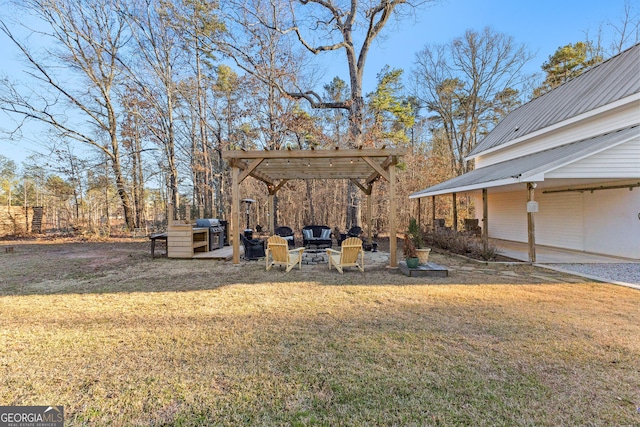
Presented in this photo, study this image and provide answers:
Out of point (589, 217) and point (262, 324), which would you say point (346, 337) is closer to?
point (262, 324)

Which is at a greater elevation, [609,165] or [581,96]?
[581,96]

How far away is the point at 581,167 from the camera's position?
21.9 ft

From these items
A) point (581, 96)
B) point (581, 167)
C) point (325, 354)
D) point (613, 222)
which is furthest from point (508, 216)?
point (325, 354)

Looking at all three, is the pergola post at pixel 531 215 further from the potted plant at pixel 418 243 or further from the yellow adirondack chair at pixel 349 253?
the yellow adirondack chair at pixel 349 253

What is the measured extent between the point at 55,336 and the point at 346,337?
3053mm

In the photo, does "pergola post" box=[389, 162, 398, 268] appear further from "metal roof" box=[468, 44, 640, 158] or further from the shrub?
"metal roof" box=[468, 44, 640, 158]

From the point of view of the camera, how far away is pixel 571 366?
2.44m

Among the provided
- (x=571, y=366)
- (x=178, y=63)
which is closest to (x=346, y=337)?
(x=571, y=366)

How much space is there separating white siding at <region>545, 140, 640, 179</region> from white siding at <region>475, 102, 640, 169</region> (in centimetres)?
133

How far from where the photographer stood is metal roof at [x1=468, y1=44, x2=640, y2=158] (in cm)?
789

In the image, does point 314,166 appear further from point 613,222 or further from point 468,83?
point 468,83

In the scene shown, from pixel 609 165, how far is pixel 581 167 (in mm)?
696

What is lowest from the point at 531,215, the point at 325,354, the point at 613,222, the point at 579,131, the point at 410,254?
the point at 325,354

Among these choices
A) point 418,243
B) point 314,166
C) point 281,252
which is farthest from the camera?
point 314,166
